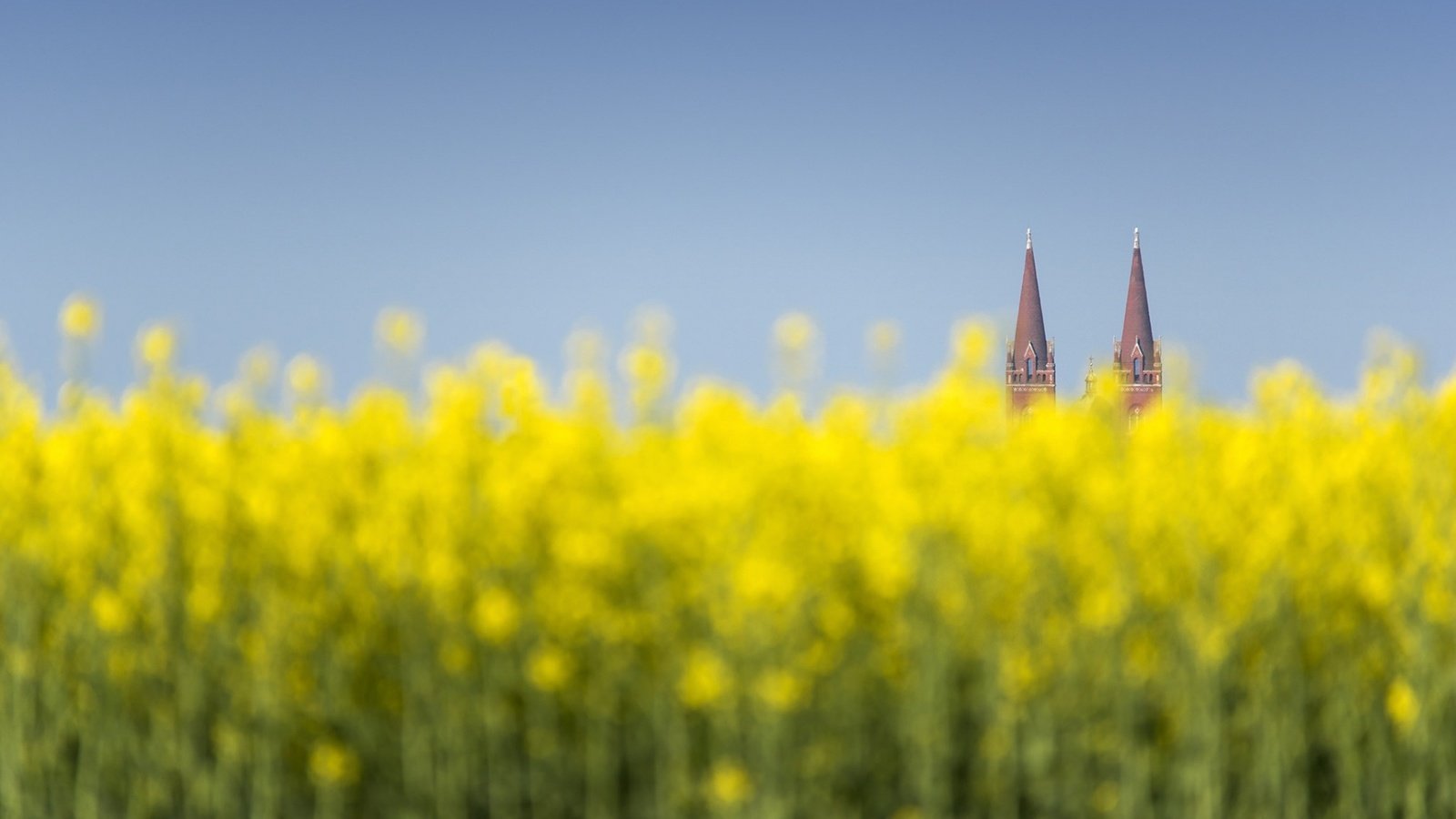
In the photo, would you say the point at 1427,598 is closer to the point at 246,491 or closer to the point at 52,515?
the point at 246,491

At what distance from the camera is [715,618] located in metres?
4.76

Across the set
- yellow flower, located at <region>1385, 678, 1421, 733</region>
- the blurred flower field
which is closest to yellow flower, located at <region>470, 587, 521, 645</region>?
the blurred flower field

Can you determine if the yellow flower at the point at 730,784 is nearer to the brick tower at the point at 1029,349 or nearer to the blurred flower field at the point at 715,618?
the blurred flower field at the point at 715,618

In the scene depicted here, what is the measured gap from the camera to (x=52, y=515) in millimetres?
5895

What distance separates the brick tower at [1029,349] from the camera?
11194 centimetres

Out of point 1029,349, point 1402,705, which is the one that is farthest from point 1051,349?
point 1402,705

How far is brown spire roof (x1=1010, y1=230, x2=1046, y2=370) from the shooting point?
11231cm

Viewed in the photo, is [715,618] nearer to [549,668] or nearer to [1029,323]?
[549,668]

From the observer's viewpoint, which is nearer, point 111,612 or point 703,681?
point 703,681

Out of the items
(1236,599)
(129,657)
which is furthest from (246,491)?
(1236,599)

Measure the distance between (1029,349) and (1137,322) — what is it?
7657 millimetres

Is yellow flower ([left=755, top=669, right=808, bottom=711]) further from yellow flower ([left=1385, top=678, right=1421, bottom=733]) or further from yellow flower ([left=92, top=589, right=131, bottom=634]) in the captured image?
yellow flower ([left=92, top=589, right=131, bottom=634])

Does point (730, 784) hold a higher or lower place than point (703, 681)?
lower

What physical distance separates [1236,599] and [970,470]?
116 cm
